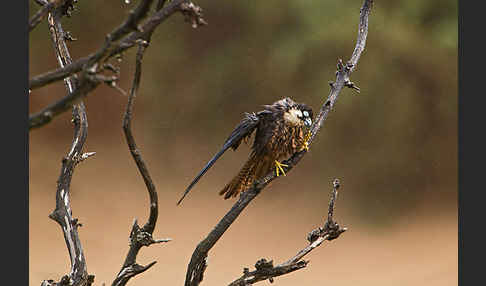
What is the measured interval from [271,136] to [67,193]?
65 centimetres

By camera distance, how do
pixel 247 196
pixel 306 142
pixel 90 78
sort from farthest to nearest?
pixel 306 142, pixel 247 196, pixel 90 78

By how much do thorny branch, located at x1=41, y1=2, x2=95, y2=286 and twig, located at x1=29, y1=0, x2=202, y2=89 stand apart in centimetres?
58

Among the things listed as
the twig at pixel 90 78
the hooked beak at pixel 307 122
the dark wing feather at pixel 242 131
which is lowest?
the twig at pixel 90 78

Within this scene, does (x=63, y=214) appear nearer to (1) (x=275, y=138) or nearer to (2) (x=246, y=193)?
(2) (x=246, y=193)

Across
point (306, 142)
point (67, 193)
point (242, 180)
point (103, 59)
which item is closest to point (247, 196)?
point (242, 180)

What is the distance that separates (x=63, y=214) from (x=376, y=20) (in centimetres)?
227

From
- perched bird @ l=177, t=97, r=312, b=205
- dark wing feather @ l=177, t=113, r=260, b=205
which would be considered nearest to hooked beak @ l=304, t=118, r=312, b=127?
perched bird @ l=177, t=97, r=312, b=205

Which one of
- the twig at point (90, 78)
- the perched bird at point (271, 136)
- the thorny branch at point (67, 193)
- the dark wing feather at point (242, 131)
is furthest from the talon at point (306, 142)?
the twig at point (90, 78)

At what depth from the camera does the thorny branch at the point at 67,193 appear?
5.65 feet

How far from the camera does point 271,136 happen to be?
185 centimetres

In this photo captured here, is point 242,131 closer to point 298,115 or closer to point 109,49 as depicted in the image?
point 298,115

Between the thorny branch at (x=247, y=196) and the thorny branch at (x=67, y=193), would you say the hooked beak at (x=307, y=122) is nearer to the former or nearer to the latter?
the thorny branch at (x=247, y=196)

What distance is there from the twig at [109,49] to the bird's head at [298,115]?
727 mm

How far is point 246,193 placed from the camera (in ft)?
5.86
